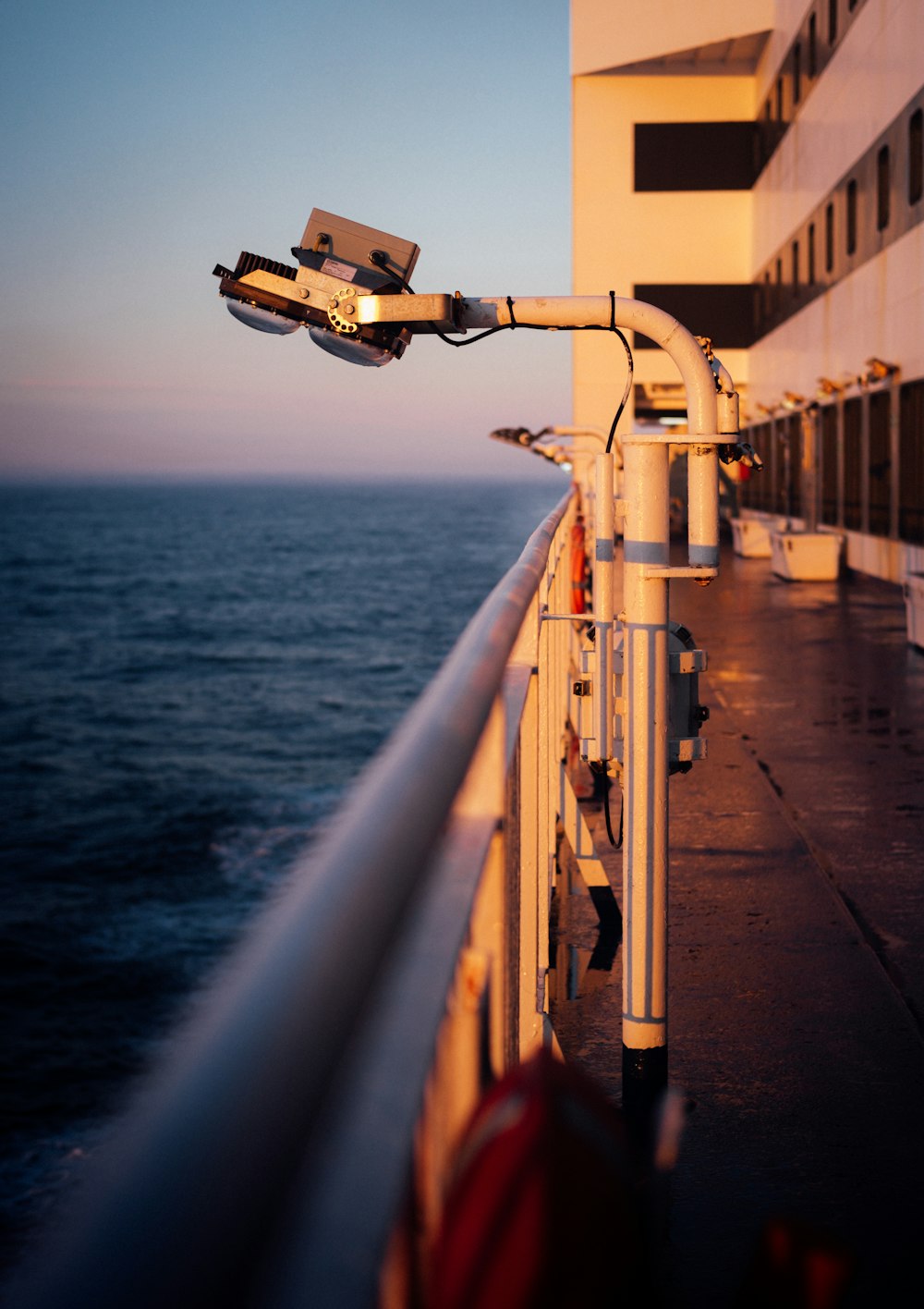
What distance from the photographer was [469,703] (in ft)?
4.33

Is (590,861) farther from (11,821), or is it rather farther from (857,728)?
(11,821)

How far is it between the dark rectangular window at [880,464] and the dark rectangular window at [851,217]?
2.91 metres

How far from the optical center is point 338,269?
134 inches

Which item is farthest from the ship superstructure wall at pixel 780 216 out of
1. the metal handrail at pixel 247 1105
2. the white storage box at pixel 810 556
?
the metal handrail at pixel 247 1105

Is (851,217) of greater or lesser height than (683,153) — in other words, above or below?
below

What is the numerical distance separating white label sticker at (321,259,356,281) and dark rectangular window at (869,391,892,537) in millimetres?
16952

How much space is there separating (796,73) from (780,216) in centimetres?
295

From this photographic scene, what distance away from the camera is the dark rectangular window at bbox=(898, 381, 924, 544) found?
1738 centimetres

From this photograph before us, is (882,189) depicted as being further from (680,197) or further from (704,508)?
(704,508)

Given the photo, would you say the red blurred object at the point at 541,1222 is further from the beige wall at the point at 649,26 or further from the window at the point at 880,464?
the beige wall at the point at 649,26

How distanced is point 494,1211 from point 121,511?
20191 cm

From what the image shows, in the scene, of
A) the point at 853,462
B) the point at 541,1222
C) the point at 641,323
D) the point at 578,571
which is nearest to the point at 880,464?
the point at 853,462

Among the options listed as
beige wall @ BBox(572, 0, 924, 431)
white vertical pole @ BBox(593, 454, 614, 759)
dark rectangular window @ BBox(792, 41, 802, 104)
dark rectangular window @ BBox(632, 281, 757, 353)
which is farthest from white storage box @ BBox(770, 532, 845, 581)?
white vertical pole @ BBox(593, 454, 614, 759)

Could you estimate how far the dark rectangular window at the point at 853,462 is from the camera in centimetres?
2148
